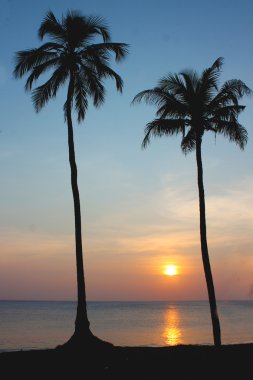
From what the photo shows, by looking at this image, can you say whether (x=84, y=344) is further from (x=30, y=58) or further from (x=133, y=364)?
(x=30, y=58)

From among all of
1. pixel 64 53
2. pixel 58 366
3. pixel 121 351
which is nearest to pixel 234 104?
pixel 64 53

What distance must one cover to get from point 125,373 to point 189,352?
4.13 metres

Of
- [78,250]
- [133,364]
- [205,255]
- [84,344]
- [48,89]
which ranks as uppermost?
[48,89]

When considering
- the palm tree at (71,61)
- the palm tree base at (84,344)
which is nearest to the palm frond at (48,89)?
the palm tree at (71,61)

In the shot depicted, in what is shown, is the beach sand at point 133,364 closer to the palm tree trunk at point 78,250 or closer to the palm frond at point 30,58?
the palm tree trunk at point 78,250

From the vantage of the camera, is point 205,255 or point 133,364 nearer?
point 133,364

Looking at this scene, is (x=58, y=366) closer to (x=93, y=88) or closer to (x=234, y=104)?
(x=93, y=88)

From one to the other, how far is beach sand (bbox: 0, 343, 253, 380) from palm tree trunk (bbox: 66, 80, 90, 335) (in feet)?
3.76

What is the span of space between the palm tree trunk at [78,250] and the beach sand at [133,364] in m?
1.14

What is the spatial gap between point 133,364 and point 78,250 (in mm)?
5418

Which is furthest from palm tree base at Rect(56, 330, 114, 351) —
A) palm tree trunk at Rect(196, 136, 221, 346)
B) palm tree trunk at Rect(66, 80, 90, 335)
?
palm tree trunk at Rect(196, 136, 221, 346)

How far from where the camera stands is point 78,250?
Answer: 780 inches

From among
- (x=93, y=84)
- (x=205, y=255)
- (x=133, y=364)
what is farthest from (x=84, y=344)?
(x=93, y=84)

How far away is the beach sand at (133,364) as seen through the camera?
14914 mm
